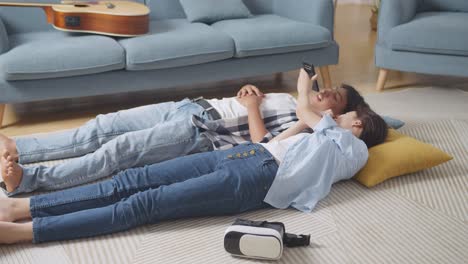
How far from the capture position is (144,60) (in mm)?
2475

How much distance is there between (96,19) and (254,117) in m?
1.15

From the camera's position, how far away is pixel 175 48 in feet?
8.29

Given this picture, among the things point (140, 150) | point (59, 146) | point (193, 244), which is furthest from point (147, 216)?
point (59, 146)

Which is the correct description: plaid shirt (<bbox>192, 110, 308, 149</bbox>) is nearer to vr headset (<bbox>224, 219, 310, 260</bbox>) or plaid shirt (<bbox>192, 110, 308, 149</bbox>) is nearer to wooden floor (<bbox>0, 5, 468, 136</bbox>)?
vr headset (<bbox>224, 219, 310, 260</bbox>)

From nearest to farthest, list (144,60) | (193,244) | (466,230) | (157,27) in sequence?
(193,244), (466,230), (144,60), (157,27)

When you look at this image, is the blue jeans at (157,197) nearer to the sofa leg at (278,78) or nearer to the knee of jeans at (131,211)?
the knee of jeans at (131,211)

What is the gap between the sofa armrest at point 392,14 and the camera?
117 inches

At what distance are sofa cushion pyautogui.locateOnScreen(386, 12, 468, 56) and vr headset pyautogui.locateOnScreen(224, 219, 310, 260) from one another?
6.19ft

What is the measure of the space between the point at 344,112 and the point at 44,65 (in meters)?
1.41

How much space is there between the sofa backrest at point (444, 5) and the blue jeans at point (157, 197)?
2183 millimetres

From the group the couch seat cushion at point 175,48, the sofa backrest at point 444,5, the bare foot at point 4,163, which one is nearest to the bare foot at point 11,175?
the bare foot at point 4,163

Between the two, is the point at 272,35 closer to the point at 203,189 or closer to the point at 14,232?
the point at 203,189

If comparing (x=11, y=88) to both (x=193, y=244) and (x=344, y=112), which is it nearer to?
(x=193, y=244)

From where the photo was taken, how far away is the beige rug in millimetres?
1495
